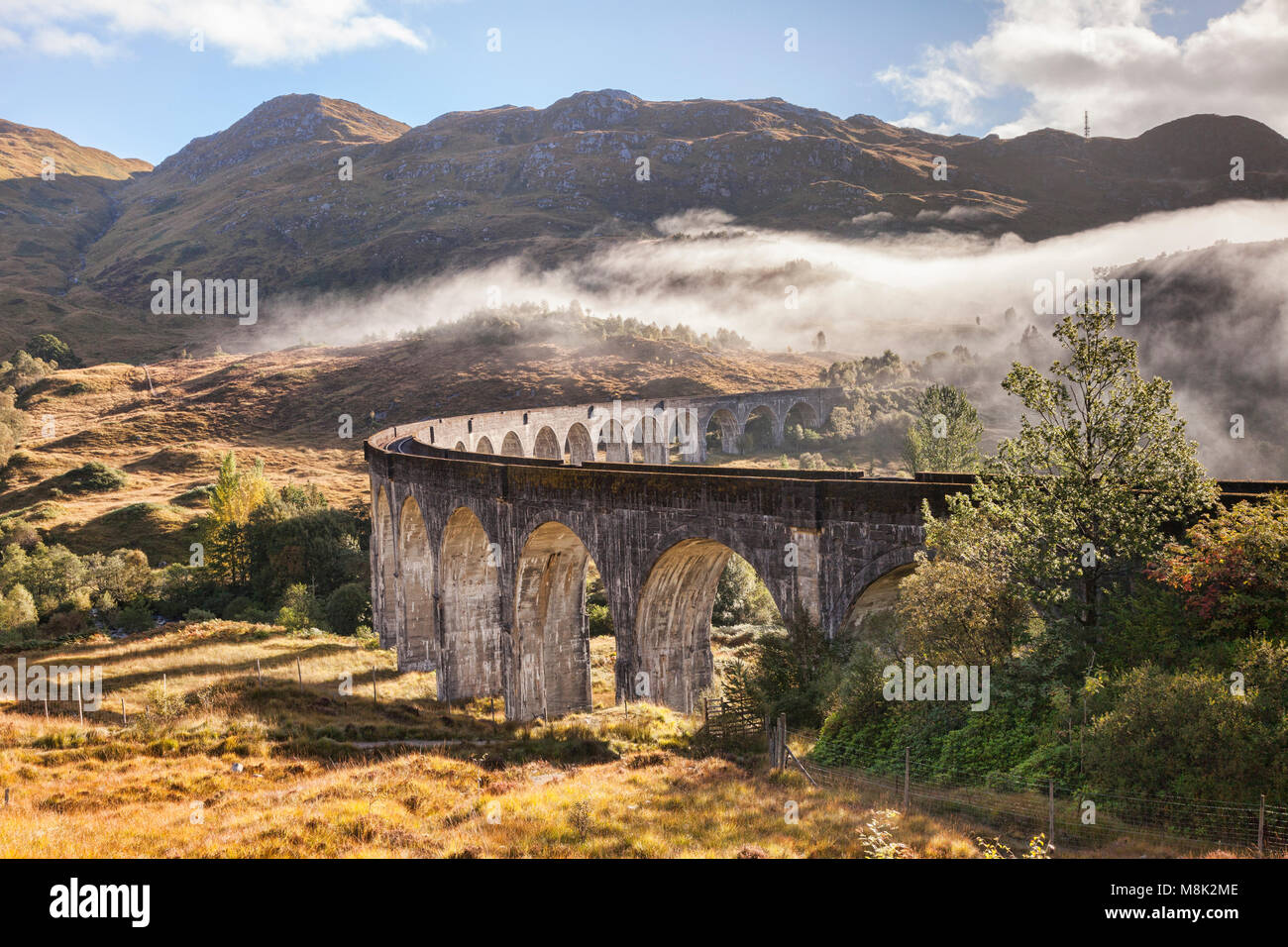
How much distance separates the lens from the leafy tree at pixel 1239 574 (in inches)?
466

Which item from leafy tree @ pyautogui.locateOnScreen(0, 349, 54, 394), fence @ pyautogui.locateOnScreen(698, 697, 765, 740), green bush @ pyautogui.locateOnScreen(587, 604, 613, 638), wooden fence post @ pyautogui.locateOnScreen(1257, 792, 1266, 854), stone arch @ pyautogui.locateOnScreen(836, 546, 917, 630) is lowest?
green bush @ pyautogui.locateOnScreen(587, 604, 613, 638)

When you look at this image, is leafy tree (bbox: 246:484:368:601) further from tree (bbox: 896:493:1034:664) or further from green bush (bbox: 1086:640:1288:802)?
green bush (bbox: 1086:640:1288:802)

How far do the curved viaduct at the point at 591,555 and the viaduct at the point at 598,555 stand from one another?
50 mm

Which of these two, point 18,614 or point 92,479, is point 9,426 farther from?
point 18,614

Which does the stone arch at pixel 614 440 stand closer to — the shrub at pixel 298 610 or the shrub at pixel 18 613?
the shrub at pixel 298 610

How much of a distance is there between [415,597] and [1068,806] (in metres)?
32.5

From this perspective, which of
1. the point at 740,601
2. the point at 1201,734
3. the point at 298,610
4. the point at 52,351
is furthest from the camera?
the point at 52,351

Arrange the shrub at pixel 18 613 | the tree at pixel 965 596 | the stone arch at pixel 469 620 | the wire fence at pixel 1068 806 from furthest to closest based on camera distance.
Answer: the shrub at pixel 18 613 < the stone arch at pixel 469 620 < the tree at pixel 965 596 < the wire fence at pixel 1068 806

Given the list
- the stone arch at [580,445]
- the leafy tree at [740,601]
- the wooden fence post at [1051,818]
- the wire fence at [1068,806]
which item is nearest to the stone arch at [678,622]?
the wire fence at [1068,806]

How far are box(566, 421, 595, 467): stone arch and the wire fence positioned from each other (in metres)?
59.9

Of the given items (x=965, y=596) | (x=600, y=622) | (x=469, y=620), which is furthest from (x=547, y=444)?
(x=965, y=596)

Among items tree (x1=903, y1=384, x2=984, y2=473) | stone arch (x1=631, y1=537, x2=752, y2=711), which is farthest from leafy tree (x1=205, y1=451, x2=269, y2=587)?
tree (x1=903, y1=384, x2=984, y2=473)

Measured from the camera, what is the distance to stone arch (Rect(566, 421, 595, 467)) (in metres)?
73.9

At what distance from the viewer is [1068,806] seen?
12.1 metres
